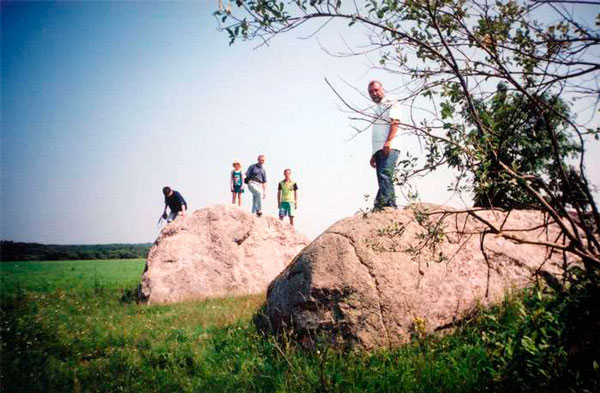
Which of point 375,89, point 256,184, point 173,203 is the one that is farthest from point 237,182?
point 375,89

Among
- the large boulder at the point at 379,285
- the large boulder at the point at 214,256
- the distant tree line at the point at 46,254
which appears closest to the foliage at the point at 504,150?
the large boulder at the point at 379,285

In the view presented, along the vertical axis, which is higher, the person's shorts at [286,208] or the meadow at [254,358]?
the person's shorts at [286,208]

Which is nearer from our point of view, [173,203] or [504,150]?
[504,150]

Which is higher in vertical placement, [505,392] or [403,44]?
[403,44]

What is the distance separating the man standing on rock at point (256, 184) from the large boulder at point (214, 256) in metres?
0.68

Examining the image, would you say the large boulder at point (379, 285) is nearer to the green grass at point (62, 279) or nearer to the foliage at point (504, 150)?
the foliage at point (504, 150)

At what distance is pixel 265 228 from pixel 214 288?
9.60 ft

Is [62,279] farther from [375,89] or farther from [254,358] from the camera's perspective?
[375,89]

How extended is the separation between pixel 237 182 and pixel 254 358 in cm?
898

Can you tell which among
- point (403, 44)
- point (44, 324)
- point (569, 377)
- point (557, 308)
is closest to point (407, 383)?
point (569, 377)

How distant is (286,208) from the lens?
12156 millimetres

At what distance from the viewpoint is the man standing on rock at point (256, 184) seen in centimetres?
1170

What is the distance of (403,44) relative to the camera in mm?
2707

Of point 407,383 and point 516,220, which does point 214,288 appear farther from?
point 516,220
